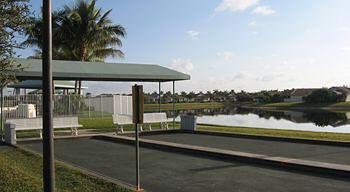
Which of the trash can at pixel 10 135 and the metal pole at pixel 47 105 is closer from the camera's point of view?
the metal pole at pixel 47 105

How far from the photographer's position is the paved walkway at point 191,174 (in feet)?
25.1

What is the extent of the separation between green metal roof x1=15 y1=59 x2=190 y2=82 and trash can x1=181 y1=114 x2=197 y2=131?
104 inches

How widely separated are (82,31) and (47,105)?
100ft

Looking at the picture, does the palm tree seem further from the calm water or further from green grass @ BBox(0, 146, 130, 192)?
green grass @ BBox(0, 146, 130, 192)

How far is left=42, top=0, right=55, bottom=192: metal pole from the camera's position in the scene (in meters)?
5.64

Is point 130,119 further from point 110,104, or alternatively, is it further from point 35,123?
point 110,104

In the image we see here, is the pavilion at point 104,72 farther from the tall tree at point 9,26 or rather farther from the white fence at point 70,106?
the tall tree at point 9,26

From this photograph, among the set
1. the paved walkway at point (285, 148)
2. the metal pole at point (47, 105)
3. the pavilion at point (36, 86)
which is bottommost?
the paved walkway at point (285, 148)

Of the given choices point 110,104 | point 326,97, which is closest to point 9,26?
point 110,104

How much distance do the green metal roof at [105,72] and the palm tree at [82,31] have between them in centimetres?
1344

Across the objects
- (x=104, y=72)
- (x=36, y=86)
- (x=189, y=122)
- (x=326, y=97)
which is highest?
(x=36, y=86)

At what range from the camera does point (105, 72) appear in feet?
68.0

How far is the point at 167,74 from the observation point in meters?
21.5

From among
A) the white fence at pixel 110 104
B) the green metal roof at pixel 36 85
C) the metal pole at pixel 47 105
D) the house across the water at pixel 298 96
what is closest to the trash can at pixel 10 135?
the metal pole at pixel 47 105
